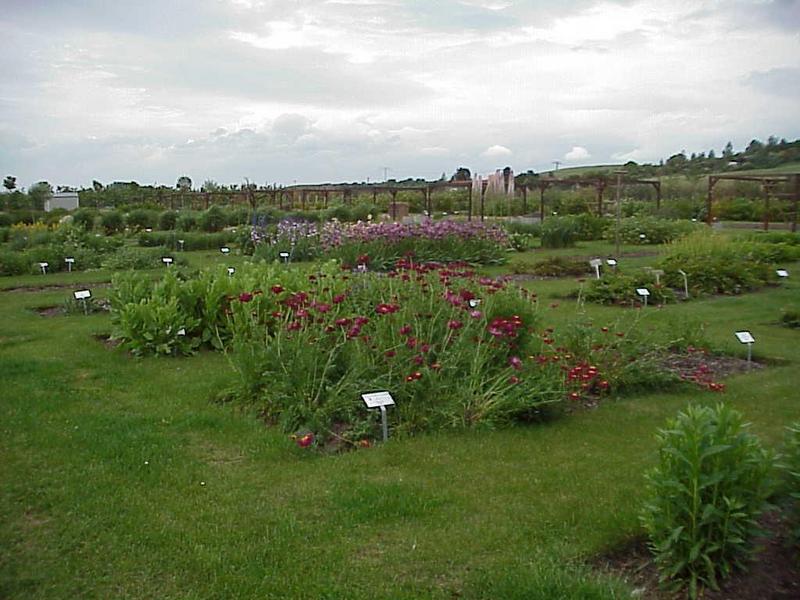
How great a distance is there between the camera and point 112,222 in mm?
21688

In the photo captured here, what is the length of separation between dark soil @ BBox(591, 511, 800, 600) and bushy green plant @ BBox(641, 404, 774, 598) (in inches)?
2.2

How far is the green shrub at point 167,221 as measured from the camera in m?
22.4

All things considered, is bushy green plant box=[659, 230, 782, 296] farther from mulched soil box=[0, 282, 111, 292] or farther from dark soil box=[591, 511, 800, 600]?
mulched soil box=[0, 282, 111, 292]

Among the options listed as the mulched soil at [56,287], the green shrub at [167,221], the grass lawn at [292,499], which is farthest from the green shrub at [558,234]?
the grass lawn at [292,499]

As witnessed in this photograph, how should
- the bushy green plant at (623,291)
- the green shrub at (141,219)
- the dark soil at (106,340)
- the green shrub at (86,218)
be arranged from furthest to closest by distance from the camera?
the green shrub at (141,219)
the green shrub at (86,218)
the bushy green plant at (623,291)
the dark soil at (106,340)

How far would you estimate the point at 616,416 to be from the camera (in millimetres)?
4973

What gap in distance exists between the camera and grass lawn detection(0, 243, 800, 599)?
3.00 m

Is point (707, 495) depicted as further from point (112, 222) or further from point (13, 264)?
point (112, 222)

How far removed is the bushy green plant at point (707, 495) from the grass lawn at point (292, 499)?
310 millimetres

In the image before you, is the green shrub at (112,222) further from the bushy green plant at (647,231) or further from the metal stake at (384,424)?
the metal stake at (384,424)

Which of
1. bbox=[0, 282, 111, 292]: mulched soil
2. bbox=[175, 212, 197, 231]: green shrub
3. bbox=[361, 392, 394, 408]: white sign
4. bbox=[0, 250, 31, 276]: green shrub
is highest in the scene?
bbox=[175, 212, 197, 231]: green shrub

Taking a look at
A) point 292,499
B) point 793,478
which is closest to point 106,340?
point 292,499

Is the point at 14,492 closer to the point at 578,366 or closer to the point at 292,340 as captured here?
the point at 292,340

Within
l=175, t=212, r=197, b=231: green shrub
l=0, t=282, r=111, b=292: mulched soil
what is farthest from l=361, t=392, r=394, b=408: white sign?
l=175, t=212, r=197, b=231: green shrub
